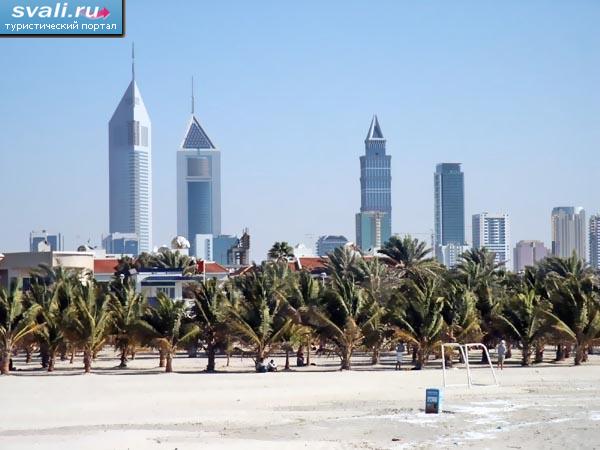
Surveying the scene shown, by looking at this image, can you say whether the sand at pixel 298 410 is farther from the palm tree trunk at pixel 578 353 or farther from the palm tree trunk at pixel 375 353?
the palm tree trunk at pixel 375 353

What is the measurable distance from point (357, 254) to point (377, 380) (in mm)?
43280

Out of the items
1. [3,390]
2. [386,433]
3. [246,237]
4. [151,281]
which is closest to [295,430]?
[386,433]

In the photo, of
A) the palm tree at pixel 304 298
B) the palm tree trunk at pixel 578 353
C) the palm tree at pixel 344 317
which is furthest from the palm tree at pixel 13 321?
the palm tree trunk at pixel 578 353

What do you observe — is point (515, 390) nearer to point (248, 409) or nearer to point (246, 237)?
point (248, 409)

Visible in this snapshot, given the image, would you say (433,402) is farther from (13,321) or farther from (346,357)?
(13,321)

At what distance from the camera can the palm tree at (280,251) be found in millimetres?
82438

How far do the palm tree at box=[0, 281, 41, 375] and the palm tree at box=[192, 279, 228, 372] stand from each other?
5708mm

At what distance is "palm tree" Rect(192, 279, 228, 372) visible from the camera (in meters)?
38.8

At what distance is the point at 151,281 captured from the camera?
6806 centimetres

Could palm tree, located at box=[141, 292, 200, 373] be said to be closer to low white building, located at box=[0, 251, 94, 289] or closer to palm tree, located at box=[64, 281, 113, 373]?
palm tree, located at box=[64, 281, 113, 373]

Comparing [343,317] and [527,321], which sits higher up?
[343,317]

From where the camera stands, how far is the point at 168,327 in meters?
38.5

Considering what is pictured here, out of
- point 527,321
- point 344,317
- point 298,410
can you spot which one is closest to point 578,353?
point 527,321

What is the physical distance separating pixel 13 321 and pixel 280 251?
4476 centimetres
